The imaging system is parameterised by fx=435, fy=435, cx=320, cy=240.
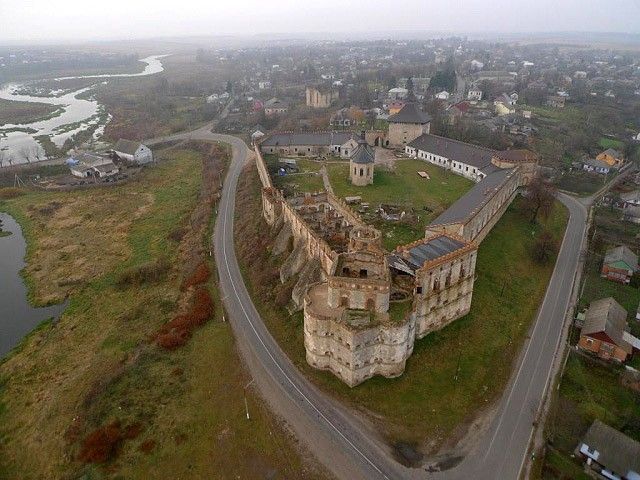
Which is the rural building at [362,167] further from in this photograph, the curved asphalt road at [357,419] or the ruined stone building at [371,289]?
the curved asphalt road at [357,419]

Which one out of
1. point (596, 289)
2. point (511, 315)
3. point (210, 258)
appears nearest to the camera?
point (511, 315)

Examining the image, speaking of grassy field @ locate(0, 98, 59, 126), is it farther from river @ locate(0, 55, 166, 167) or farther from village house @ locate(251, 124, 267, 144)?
village house @ locate(251, 124, 267, 144)

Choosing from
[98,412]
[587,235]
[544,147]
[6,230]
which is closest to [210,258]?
[98,412]

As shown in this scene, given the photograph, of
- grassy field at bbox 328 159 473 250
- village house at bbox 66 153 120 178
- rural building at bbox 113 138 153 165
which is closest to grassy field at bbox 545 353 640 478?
grassy field at bbox 328 159 473 250

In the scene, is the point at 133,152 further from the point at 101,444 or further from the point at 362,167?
the point at 101,444

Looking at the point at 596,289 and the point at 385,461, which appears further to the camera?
the point at 596,289

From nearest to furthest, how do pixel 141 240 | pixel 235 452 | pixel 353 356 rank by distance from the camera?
1. pixel 235 452
2. pixel 353 356
3. pixel 141 240

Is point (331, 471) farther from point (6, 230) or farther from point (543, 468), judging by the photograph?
point (6, 230)
